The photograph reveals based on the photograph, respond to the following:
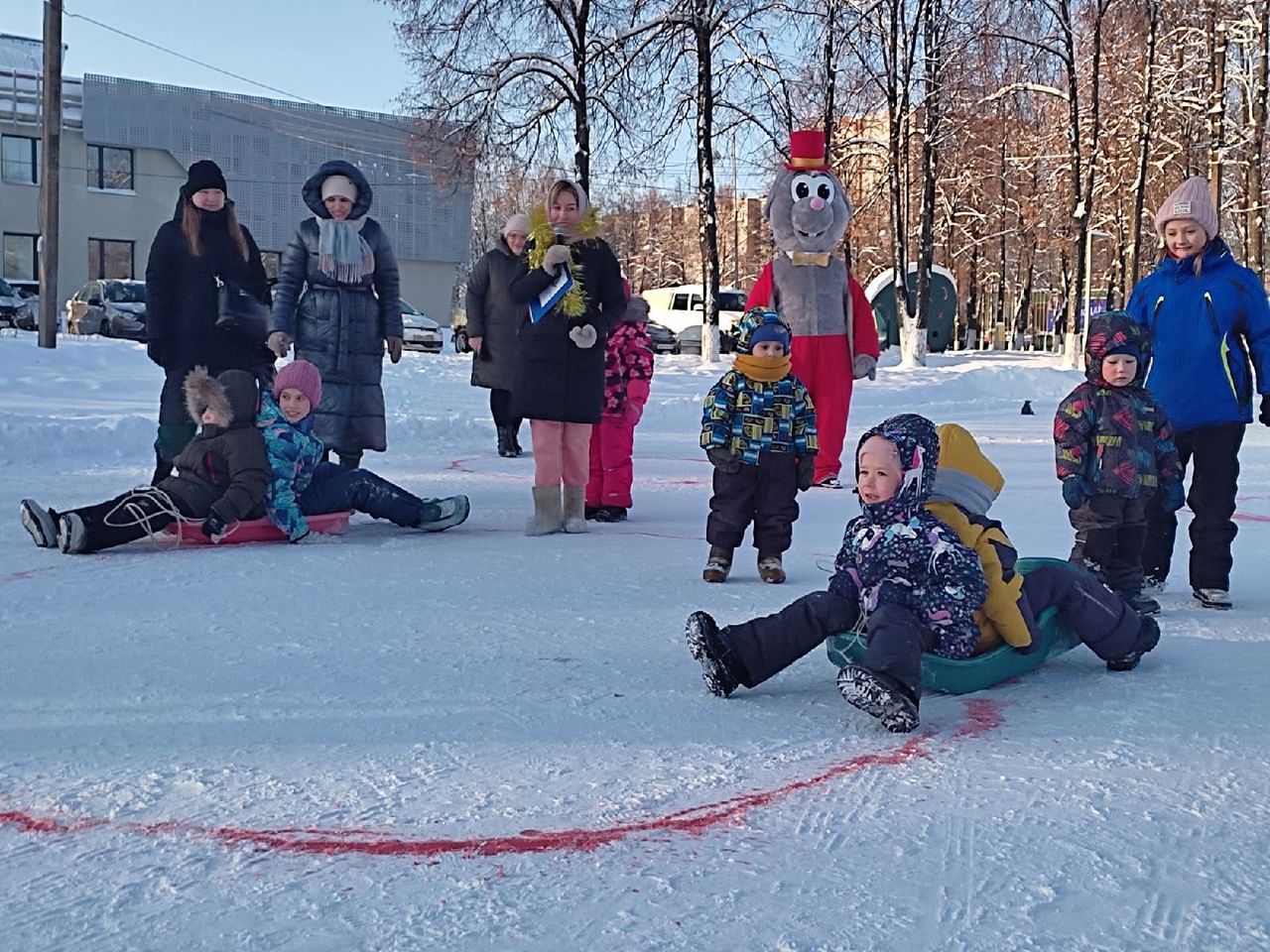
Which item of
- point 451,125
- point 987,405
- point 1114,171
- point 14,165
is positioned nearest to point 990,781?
point 987,405

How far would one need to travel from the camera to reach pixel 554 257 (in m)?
6.27

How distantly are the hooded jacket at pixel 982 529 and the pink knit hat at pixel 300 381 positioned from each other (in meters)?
3.05

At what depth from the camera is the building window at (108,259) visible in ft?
138

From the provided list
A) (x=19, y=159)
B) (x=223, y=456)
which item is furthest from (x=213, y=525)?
(x=19, y=159)

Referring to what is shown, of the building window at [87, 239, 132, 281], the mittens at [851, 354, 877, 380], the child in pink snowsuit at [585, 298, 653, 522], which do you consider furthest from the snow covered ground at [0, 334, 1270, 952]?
the building window at [87, 239, 132, 281]

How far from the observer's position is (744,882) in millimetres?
2303

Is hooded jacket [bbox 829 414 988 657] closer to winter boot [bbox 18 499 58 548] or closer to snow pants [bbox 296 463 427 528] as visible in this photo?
snow pants [bbox 296 463 427 528]

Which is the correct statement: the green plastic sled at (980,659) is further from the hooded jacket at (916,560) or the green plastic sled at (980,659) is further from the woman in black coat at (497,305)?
the woman in black coat at (497,305)

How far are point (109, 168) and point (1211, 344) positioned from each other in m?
42.3

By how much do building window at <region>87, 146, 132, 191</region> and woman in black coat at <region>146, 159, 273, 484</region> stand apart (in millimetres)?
38738

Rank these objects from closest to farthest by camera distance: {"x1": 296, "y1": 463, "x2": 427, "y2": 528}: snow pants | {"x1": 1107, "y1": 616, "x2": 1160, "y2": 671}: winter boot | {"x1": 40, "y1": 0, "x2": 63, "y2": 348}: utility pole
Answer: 1. {"x1": 1107, "y1": 616, "x2": 1160, "y2": 671}: winter boot
2. {"x1": 296, "y1": 463, "x2": 427, "y2": 528}: snow pants
3. {"x1": 40, "y1": 0, "x2": 63, "y2": 348}: utility pole

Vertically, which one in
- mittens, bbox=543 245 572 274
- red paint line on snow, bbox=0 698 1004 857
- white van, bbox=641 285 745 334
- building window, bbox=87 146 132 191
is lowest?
red paint line on snow, bbox=0 698 1004 857

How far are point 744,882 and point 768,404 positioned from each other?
311 centimetres

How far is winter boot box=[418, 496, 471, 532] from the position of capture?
6332mm
